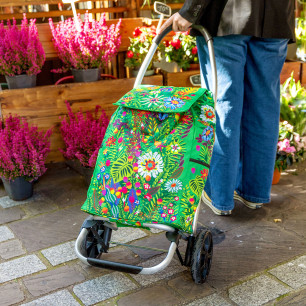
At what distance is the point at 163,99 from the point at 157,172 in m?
0.36

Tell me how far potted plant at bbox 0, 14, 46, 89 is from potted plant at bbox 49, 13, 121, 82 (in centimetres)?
19

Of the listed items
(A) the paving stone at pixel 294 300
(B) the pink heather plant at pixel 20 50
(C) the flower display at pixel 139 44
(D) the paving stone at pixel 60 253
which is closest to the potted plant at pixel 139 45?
(C) the flower display at pixel 139 44

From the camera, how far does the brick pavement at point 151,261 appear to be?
2086 millimetres

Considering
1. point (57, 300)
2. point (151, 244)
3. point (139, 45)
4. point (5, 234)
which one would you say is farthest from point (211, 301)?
point (139, 45)

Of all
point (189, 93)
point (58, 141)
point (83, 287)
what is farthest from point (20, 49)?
point (83, 287)

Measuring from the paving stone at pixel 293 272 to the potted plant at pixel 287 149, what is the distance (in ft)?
3.24

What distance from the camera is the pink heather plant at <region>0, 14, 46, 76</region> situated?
316 cm

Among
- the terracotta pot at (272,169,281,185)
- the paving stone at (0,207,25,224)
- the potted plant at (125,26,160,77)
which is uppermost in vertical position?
the potted plant at (125,26,160,77)

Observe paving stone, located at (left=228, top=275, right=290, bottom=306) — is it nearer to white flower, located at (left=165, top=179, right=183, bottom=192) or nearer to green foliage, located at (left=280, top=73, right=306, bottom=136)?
white flower, located at (left=165, top=179, right=183, bottom=192)

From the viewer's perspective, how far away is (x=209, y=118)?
213 cm

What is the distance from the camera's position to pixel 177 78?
379 centimetres

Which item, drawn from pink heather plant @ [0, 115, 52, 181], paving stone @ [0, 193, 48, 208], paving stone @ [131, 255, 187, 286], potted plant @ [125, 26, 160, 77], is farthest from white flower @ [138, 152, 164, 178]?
potted plant @ [125, 26, 160, 77]

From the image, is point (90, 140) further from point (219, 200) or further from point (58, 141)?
point (219, 200)

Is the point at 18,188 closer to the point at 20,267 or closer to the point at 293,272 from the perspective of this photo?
the point at 20,267
